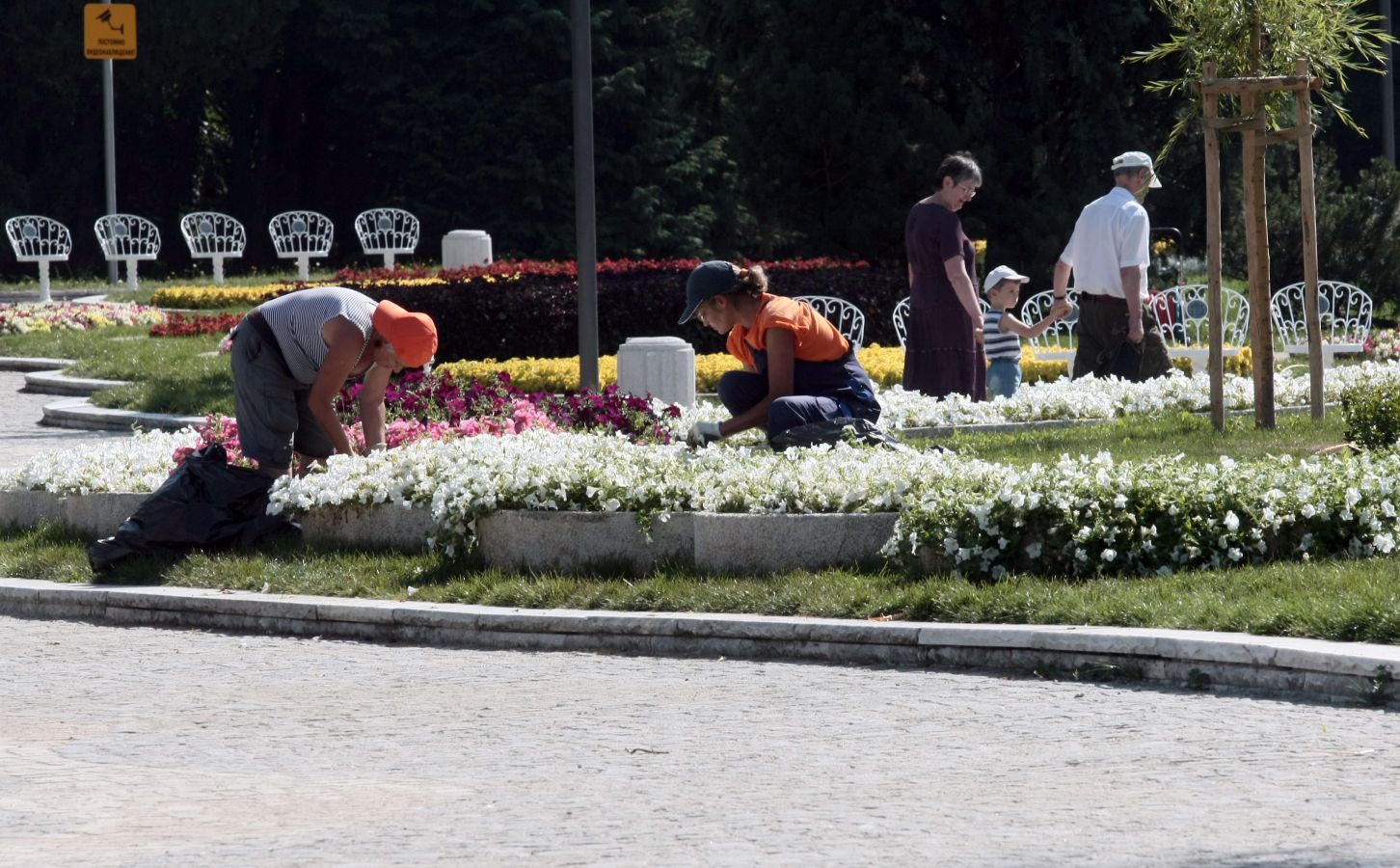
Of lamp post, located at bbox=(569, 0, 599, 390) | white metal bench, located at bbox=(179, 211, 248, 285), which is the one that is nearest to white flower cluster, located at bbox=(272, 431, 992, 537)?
lamp post, located at bbox=(569, 0, 599, 390)

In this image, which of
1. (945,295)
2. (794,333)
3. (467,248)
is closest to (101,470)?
(794,333)

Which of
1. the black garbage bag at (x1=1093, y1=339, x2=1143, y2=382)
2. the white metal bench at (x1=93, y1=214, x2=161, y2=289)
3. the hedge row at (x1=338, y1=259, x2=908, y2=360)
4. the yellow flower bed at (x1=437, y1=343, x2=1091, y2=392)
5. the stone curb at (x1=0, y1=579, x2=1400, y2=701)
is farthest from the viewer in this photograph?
the white metal bench at (x1=93, y1=214, x2=161, y2=289)

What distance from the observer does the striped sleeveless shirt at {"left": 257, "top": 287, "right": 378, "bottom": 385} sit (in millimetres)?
9273

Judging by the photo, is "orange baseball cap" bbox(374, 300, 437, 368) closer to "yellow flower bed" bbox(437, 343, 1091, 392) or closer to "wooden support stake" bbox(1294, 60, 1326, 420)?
"wooden support stake" bbox(1294, 60, 1326, 420)

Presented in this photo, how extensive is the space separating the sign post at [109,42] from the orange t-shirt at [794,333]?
23.3 metres

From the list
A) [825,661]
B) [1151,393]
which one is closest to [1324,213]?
[1151,393]

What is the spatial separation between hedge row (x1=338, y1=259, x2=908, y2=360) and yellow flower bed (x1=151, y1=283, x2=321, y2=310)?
2.91 m

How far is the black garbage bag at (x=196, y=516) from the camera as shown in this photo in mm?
9477

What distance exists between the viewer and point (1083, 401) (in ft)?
43.5

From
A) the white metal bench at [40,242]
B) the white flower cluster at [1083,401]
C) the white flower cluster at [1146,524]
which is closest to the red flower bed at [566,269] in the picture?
the white metal bench at [40,242]

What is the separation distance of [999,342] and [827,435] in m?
5.07

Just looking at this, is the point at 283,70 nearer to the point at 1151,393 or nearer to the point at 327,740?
the point at 1151,393

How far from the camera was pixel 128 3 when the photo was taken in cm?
3384

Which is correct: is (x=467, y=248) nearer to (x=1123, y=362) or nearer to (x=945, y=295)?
(x=1123, y=362)
